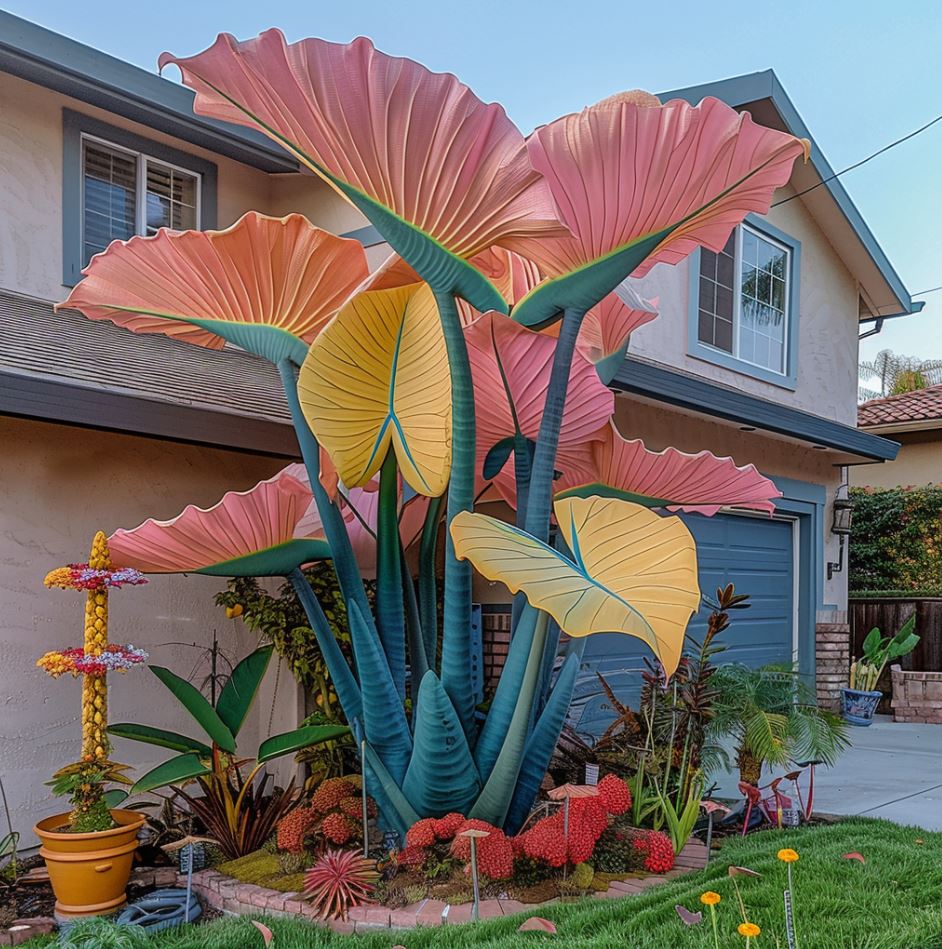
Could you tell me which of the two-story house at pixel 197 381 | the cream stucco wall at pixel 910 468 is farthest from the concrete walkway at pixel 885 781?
the cream stucco wall at pixel 910 468

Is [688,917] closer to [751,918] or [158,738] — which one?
[751,918]

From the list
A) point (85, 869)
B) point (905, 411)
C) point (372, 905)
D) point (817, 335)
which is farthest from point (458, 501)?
point (905, 411)

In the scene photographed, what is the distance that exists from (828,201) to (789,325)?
1.45m

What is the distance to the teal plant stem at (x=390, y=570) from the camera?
184 inches

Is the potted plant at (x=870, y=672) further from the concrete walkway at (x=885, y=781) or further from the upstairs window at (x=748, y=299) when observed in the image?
the upstairs window at (x=748, y=299)

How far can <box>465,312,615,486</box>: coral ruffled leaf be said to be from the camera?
4.49m

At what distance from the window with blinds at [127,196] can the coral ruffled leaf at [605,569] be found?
A: 5.13 m

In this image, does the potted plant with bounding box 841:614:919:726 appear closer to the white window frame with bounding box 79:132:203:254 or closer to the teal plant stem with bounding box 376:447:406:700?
the teal plant stem with bounding box 376:447:406:700

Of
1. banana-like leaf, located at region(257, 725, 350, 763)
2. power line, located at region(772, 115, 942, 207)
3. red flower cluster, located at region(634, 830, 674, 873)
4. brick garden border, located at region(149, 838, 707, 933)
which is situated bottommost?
brick garden border, located at region(149, 838, 707, 933)

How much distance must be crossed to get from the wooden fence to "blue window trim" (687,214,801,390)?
4065mm

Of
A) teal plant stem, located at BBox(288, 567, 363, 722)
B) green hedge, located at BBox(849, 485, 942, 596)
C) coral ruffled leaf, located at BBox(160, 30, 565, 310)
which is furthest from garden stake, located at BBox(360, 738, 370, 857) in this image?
green hedge, located at BBox(849, 485, 942, 596)

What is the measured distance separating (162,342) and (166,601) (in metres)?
2.27

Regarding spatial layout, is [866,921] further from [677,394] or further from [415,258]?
[677,394]

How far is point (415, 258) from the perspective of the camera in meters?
3.93
